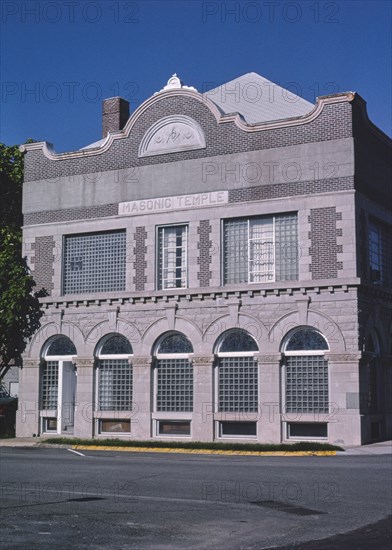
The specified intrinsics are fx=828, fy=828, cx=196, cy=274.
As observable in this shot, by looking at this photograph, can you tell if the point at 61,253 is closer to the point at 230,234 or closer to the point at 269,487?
the point at 230,234

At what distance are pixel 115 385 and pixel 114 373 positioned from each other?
43cm

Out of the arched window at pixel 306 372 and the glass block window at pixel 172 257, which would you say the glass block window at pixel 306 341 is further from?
the glass block window at pixel 172 257

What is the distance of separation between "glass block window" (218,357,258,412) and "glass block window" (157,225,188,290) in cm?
333

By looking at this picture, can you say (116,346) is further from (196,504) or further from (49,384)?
(196,504)

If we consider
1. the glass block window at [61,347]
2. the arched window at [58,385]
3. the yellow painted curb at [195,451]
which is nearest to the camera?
the yellow painted curb at [195,451]

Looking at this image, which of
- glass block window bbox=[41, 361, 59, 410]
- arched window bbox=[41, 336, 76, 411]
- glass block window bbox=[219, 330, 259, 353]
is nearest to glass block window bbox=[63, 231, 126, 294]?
arched window bbox=[41, 336, 76, 411]

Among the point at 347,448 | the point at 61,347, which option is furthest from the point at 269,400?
the point at 61,347

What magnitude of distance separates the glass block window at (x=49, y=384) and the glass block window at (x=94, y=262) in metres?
2.83

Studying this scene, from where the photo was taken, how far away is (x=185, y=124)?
29.3 meters

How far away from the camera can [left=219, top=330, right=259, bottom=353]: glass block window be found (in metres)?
27.3

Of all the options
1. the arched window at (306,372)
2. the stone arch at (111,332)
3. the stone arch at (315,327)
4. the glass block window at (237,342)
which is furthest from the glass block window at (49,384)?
the arched window at (306,372)

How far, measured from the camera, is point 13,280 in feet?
102

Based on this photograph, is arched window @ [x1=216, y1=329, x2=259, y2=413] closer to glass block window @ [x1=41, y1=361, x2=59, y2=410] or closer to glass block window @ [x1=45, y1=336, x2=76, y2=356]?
glass block window @ [x1=45, y1=336, x2=76, y2=356]

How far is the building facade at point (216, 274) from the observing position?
26.3 metres
